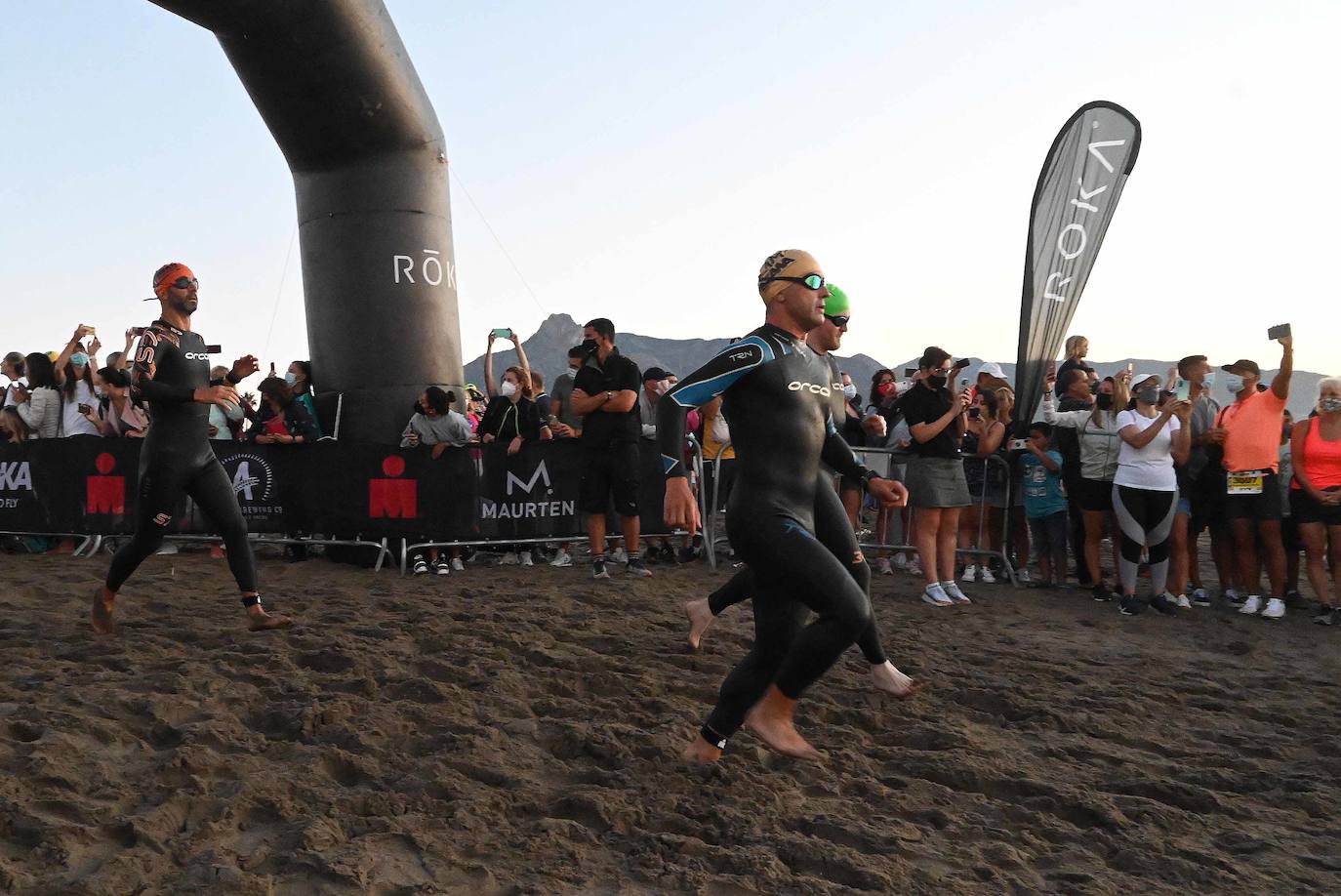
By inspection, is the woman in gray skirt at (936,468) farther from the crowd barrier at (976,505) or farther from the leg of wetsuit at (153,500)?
the leg of wetsuit at (153,500)

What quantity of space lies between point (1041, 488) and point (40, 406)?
31.0 feet

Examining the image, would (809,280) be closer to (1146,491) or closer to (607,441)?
(607,441)

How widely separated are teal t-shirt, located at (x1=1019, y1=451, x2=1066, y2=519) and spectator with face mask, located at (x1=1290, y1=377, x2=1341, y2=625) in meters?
1.74

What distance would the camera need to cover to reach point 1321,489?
829 centimetres

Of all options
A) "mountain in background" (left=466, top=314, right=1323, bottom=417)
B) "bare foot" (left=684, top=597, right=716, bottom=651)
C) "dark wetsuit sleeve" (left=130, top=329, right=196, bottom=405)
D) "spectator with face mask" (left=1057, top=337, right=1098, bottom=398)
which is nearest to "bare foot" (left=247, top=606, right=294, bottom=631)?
"dark wetsuit sleeve" (left=130, top=329, right=196, bottom=405)

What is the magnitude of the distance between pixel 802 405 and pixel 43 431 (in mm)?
9439

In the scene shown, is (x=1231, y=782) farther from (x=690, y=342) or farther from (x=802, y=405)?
(x=690, y=342)

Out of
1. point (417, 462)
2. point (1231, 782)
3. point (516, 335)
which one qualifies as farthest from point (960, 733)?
point (516, 335)

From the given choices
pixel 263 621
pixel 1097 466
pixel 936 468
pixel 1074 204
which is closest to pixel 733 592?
pixel 263 621

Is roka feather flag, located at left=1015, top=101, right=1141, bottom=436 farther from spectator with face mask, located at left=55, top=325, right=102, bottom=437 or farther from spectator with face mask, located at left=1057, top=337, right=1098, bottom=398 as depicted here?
spectator with face mask, located at left=55, top=325, right=102, bottom=437

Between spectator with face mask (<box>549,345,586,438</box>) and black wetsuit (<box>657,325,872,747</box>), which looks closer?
black wetsuit (<box>657,325,872,747</box>)

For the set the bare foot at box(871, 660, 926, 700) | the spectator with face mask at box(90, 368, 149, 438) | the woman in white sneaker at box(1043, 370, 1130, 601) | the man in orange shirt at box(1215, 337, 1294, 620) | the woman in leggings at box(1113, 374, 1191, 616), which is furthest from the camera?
the spectator with face mask at box(90, 368, 149, 438)

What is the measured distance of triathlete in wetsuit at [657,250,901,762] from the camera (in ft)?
13.2

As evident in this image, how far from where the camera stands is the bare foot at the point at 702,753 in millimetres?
4219
